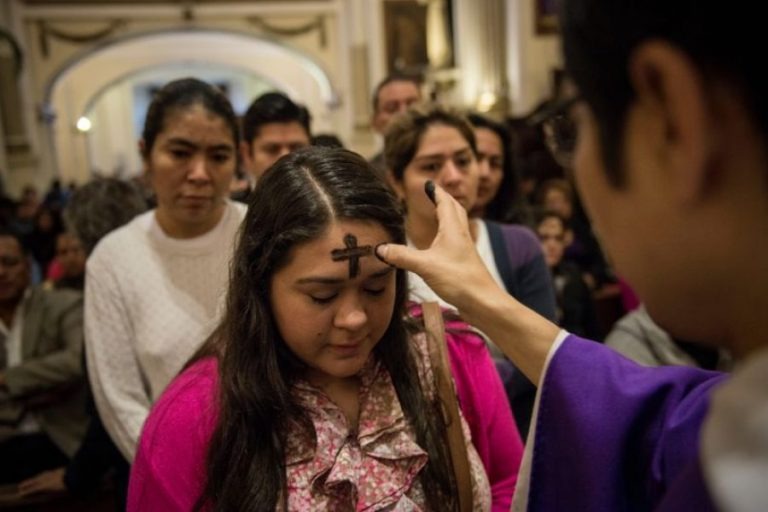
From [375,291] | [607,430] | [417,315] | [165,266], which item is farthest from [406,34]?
[607,430]

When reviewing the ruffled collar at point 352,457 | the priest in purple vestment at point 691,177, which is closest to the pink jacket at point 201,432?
the ruffled collar at point 352,457

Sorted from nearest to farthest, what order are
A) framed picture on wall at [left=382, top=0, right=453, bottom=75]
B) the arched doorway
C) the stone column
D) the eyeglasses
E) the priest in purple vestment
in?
the priest in purple vestment → the eyeglasses → the stone column → framed picture on wall at [left=382, top=0, right=453, bottom=75] → the arched doorway

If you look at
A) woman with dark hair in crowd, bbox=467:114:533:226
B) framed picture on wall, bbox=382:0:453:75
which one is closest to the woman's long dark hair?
woman with dark hair in crowd, bbox=467:114:533:226

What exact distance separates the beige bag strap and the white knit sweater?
61cm

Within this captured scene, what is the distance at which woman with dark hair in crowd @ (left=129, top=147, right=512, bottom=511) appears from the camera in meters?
1.12

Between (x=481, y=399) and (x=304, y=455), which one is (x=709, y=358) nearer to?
(x=481, y=399)

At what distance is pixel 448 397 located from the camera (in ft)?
4.06

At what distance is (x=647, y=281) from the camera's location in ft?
1.83

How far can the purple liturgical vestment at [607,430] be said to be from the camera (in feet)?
2.92

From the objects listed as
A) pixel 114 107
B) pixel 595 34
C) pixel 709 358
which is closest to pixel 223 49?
pixel 114 107

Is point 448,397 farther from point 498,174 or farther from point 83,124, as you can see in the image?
point 83,124

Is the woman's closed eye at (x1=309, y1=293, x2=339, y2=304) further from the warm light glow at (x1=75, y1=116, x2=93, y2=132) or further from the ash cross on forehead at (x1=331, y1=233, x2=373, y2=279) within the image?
the warm light glow at (x1=75, y1=116, x2=93, y2=132)

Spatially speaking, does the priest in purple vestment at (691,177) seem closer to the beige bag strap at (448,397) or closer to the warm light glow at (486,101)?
the beige bag strap at (448,397)

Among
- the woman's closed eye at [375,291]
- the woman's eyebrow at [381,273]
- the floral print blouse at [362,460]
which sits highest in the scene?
the woman's eyebrow at [381,273]
